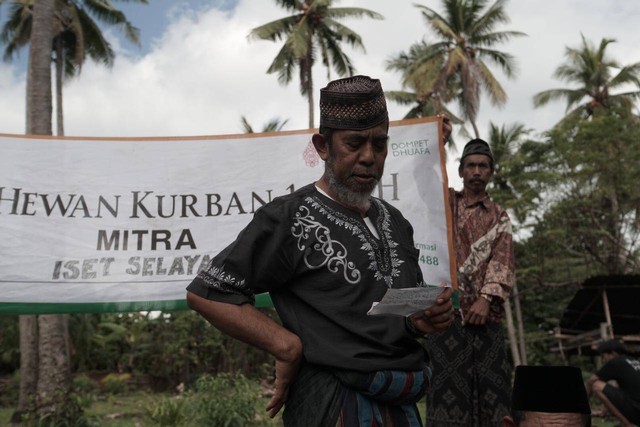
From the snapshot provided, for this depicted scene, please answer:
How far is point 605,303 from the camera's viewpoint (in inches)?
620

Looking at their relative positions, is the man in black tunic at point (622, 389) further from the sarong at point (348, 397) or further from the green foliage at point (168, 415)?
the sarong at point (348, 397)

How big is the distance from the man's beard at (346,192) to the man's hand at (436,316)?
44 centimetres

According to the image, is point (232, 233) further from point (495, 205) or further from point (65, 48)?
point (65, 48)

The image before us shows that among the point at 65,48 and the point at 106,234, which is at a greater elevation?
the point at 65,48

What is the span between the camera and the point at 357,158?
2.10 meters

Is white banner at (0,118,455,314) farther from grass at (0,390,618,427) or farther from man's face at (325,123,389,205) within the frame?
grass at (0,390,618,427)

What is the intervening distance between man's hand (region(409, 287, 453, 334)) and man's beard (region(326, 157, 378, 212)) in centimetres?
44

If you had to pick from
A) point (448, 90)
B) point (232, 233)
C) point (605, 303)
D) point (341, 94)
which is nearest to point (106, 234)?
point (232, 233)

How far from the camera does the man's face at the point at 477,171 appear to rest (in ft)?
13.2

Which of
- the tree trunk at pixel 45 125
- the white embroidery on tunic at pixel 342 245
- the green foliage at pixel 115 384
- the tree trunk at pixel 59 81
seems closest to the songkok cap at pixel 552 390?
the white embroidery on tunic at pixel 342 245

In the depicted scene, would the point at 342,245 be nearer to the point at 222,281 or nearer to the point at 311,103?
the point at 222,281

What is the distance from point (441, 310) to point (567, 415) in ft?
3.39

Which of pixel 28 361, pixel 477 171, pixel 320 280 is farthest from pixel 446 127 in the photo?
pixel 28 361

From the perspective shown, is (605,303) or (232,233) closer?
(232,233)
